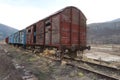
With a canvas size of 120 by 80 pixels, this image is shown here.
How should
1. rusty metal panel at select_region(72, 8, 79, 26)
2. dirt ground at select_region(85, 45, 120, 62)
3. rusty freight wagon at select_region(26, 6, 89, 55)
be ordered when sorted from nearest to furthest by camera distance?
rusty freight wagon at select_region(26, 6, 89, 55) < rusty metal panel at select_region(72, 8, 79, 26) < dirt ground at select_region(85, 45, 120, 62)

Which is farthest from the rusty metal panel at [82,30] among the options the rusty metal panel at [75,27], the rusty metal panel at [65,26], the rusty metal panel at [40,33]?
the rusty metal panel at [40,33]

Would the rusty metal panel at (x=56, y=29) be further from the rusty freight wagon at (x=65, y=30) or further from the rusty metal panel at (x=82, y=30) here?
the rusty metal panel at (x=82, y=30)

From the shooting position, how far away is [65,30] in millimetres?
10641

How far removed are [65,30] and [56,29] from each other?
67 centimetres

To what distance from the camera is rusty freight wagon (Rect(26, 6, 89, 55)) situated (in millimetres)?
10359

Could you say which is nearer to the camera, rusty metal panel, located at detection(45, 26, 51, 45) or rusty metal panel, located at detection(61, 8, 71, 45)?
rusty metal panel, located at detection(61, 8, 71, 45)

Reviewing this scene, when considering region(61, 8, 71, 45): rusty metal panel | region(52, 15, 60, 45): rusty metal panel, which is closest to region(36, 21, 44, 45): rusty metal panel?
region(52, 15, 60, 45): rusty metal panel

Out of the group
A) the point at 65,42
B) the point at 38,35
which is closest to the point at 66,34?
the point at 65,42

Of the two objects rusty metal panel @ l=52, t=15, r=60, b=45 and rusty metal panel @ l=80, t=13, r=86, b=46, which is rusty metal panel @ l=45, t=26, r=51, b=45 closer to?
rusty metal panel @ l=52, t=15, r=60, b=45

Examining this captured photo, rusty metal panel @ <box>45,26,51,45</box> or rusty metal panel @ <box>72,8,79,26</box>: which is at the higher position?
rusty metal panel @ <box>72,8,79,26</box>

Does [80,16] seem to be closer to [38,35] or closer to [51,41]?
[51,41]

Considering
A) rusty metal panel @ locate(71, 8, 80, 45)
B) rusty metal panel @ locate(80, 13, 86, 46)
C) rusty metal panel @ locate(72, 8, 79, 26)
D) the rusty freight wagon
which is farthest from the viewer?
rusty metal panel @ locate(80, 13, 86, 46)

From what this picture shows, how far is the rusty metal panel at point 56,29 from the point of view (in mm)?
10367

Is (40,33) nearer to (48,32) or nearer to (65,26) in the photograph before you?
(48,32)
